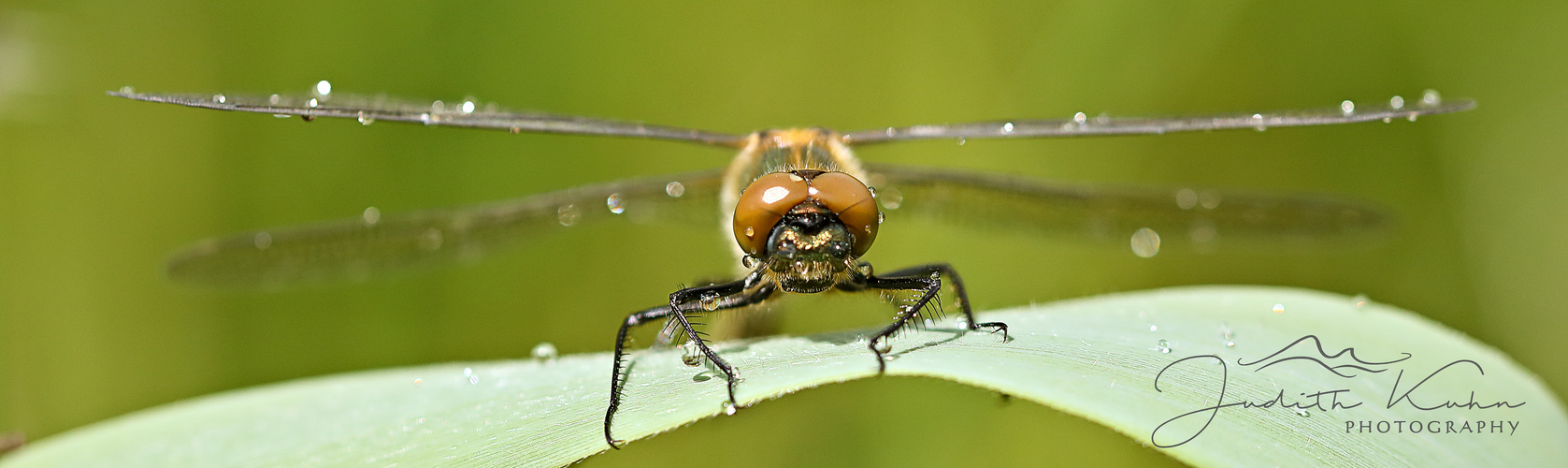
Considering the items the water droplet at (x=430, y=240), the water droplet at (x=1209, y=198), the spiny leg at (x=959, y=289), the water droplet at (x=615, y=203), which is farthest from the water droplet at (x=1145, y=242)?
the water droplet at (x=430, y=240)

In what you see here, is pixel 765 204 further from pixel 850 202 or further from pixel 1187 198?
pixel 1187 198

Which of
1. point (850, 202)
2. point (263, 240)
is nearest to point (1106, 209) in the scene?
point (850, 202)

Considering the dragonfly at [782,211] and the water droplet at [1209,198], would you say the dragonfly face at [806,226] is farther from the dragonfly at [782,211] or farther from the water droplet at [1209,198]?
the water droplet at [1209,198]

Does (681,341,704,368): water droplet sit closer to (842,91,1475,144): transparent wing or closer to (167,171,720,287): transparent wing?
(842,91,1475,144): transparent wing

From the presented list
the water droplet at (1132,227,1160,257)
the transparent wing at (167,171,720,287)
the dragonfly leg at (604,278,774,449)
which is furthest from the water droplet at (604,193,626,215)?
the water droplet at (1132,227,1160,257)

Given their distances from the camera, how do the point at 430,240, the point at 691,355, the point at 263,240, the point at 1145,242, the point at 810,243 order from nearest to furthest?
the point at 691,355
the point at 810,243
the point at 263,240
the point at 430,240
the point at 1145,242

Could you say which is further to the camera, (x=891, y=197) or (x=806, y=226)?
(x=891, y=197)
